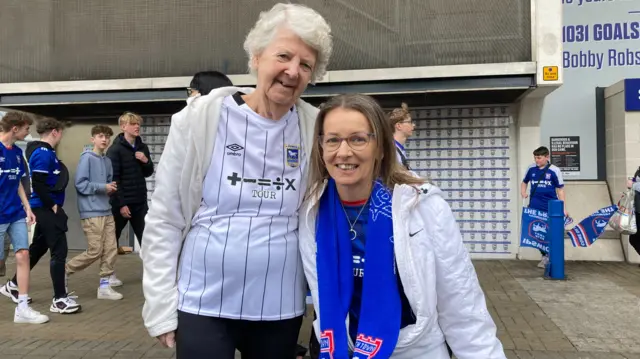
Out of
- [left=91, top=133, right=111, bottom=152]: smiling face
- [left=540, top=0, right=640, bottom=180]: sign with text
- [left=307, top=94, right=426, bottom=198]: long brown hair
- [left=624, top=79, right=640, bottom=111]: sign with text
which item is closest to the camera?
[left=307, top=94, right=426, bottom=198]: long brown hair

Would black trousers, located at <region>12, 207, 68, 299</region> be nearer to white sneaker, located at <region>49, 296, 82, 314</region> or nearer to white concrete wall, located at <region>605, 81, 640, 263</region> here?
white sneaker, located at <region>49, 296, 82, 314</region>

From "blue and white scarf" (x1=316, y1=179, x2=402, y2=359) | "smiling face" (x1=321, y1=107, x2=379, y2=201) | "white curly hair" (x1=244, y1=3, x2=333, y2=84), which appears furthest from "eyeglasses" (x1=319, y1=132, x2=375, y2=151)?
"white curly hair" (x1=244, y1=3, x2=333, y2=84)

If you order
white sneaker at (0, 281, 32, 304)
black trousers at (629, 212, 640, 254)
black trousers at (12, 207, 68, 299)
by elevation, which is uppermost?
black trousers at (12, 207, 68, 299)

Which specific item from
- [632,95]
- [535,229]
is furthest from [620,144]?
[535,229]

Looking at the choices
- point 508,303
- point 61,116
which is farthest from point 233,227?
point 61,116

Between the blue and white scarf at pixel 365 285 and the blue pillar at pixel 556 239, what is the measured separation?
20.4 feet

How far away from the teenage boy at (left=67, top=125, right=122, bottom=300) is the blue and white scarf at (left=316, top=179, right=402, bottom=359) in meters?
4.87

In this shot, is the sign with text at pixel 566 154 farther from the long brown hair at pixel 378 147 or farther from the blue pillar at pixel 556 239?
the long brown hair at pixel 378 147

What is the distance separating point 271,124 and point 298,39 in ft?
1.06

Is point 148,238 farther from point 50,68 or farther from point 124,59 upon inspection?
point 50,68

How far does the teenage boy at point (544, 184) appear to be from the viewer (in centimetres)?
786

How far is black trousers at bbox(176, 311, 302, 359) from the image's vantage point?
5.91ft

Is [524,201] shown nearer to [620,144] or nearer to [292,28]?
[620,144]

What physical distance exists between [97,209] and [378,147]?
5060mm
